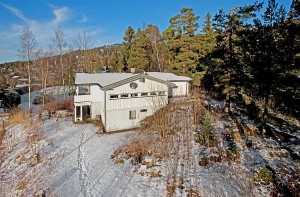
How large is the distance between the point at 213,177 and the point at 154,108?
1045 centimetres

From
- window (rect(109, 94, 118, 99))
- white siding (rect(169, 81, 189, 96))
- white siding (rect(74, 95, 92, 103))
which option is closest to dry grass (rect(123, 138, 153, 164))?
window (rect(109, 94, 118, 99))

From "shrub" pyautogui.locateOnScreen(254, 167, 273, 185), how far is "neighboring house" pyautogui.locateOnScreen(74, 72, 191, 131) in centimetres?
991

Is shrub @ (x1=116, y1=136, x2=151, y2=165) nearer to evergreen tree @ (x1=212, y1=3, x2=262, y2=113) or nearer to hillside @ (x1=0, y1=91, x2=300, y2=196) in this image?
hillside @ (x1=0, y1=91, x2=300, y2=196)

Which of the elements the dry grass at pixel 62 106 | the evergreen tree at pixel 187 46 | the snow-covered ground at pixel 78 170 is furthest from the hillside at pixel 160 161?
the evergreen tree at pixel 187 46

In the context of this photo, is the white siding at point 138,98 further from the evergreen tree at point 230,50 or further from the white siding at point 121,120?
the evergreen tree at point 230,50

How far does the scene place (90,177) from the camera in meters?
11.2

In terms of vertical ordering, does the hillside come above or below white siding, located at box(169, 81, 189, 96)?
below

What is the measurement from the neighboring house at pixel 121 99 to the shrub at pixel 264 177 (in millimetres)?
9906

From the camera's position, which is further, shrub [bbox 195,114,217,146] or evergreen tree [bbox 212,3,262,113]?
evergreen tree [bbox 212,3,262,113]

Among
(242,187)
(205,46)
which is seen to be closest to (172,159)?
(242,187)

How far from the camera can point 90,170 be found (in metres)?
12.0

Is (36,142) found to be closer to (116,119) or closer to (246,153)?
(116,119)

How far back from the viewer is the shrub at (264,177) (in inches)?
377

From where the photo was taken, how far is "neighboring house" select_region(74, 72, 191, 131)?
18734 millimetres
